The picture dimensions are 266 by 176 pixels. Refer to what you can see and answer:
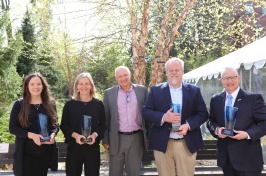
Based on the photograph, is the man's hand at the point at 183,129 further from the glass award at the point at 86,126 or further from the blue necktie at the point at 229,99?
the glass award at the point at 86,126

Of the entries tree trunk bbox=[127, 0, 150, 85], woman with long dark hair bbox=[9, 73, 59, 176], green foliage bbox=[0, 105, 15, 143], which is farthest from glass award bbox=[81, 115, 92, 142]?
green foliage bbox=[0, 105, 15, 143]

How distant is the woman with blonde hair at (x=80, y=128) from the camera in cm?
414

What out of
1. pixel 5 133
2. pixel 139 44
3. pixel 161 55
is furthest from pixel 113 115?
pixel 5 133

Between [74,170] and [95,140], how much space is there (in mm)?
419

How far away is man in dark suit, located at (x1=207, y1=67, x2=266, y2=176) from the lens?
371 centimetres

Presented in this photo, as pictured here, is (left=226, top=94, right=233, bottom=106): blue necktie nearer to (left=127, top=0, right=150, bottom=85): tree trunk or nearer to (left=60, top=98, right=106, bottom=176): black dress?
(left=60, top=98, right=106, bottom=176): black dress

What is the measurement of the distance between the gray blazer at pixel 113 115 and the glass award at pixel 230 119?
113 cm

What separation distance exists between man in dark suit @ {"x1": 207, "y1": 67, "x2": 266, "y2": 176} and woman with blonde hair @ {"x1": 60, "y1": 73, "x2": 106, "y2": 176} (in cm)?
133

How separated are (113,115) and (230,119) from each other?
1433 millimetres

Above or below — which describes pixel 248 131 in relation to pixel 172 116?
below

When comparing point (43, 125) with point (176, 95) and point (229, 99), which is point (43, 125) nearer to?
point (176, 95)

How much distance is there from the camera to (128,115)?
436 centimetres

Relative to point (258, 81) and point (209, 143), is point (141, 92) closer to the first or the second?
point (209, 143)

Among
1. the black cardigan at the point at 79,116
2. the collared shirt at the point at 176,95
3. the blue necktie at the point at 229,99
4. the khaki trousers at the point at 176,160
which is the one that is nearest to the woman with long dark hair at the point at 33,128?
the black cardigan at the point at 79,116
